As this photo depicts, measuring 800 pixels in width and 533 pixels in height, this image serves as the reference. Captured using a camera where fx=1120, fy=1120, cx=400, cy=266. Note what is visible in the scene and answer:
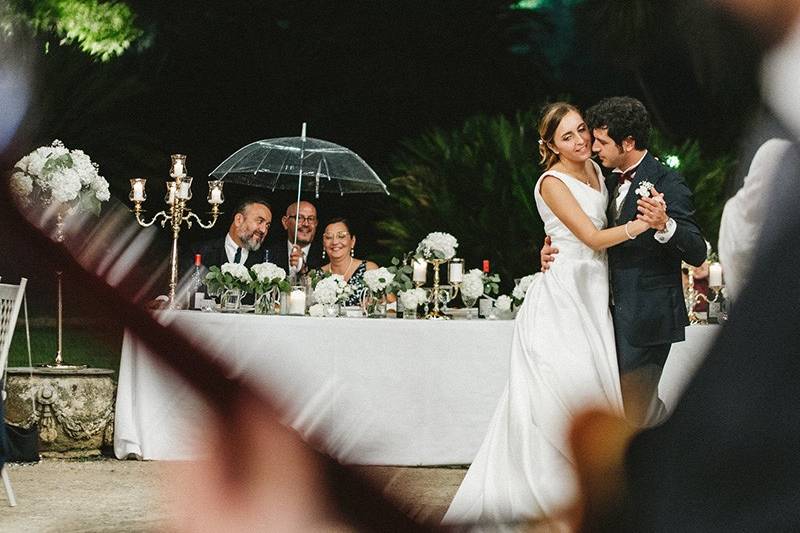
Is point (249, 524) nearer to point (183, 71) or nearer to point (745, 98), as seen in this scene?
point (745, 98)

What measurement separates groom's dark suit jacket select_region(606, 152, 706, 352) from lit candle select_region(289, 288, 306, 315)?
1.50 meters

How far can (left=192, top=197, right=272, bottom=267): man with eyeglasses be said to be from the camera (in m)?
4.86

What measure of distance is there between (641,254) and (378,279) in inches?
62.3

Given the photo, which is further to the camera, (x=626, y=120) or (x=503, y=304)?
(x=503, y=304)

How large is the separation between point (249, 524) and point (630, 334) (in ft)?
10.3

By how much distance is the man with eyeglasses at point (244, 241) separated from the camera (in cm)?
486

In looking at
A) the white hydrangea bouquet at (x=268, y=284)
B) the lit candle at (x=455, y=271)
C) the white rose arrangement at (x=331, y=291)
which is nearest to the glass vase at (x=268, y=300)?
the white hydrangea bouquet at (x=268, y=284)

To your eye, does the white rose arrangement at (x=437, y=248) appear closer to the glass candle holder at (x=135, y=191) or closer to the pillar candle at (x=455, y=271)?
the pillar candle at (x=455, y=271)

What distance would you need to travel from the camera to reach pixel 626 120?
10.5 feet

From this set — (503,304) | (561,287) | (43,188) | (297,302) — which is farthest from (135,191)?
(503,304)

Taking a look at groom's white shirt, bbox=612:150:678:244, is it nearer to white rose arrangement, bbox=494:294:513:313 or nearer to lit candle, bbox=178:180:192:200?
white rose arrangement, bbox=494:294:513:313

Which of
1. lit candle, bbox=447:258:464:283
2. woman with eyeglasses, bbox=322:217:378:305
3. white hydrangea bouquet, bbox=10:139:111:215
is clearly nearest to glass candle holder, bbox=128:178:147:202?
white hydrangea bouquet, bbox=10:139:111:215

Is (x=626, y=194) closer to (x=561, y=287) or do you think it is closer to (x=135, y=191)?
(x=561, y=287)

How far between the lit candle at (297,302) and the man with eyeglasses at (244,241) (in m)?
0.38
